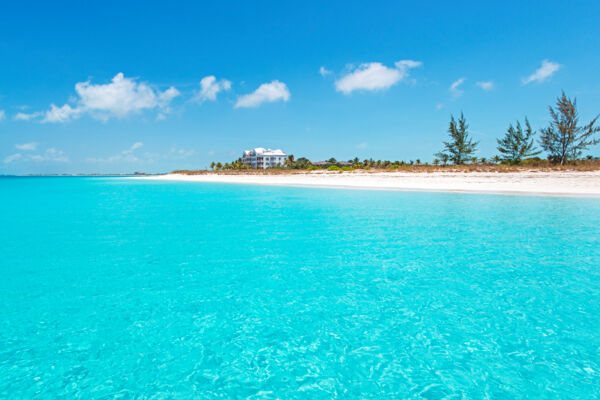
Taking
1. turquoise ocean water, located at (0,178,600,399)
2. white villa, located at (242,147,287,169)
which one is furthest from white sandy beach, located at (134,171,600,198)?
white villa, located at (242,147,287,169)

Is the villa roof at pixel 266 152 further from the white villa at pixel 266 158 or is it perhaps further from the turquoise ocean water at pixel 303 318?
the turquoise ocean water at pixel 303 318

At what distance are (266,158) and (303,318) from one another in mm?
149200

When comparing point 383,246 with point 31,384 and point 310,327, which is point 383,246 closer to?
point 310,327

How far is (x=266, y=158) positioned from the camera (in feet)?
499

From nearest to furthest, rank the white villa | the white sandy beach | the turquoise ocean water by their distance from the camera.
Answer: the turquoise ocean water < the white sandy beach < the white villa

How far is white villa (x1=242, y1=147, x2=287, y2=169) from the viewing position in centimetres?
15138

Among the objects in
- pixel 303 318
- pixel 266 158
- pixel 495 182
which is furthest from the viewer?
pixel 266 158

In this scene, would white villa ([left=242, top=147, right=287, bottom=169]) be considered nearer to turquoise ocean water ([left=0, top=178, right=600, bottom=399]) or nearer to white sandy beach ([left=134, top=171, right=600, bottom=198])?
white sandy beach ([left=134, top=171, right=600, bottom=198])

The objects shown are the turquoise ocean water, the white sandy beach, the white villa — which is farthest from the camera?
the white villa

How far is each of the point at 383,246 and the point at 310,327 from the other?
5.49 metres

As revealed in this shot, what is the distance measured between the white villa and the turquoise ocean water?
13995 centimetres

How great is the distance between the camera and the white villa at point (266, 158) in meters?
151

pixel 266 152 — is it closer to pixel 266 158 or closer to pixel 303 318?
pixel 266 158

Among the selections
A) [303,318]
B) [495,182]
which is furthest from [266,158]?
[303,318]
